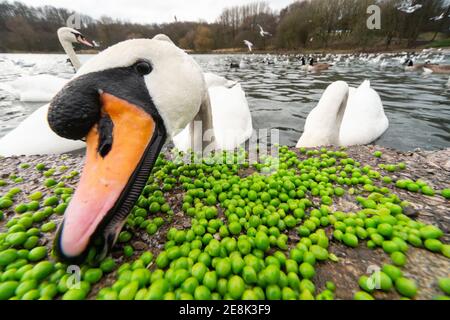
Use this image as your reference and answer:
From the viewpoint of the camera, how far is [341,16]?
38.9 m

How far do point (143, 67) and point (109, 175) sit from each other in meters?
0.81

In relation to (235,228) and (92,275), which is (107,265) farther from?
(235,228)

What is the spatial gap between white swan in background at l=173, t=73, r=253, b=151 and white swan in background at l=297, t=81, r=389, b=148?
4.13 feet

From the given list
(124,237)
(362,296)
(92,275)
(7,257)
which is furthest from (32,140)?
(362,296)

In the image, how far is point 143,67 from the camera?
1624 mm

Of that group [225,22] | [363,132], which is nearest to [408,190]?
[363,132]

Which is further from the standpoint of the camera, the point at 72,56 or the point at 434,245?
the point at 72,56

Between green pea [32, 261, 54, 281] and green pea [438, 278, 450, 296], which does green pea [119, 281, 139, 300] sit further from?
green pea [438, 278, 450, 296]

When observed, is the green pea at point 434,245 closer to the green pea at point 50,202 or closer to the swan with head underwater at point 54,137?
the swan with head underwater at point 54,137

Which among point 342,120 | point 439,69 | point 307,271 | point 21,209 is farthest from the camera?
point 439,69

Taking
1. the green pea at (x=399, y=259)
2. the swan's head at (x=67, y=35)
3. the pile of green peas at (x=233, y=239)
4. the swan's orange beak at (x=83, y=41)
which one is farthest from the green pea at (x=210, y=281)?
the swan's orange beak at (x=83, y=41)

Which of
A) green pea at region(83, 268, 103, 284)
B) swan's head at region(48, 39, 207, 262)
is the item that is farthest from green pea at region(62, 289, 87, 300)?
swan's head at region(48, 39, 207, 262)
